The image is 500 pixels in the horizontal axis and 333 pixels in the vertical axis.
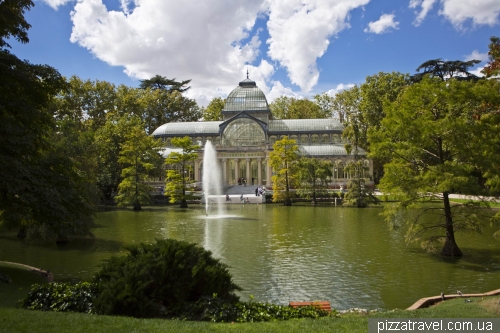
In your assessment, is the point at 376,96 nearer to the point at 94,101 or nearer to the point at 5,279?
the point at 94,101

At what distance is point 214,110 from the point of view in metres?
84.2

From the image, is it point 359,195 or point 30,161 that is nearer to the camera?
point 30,161

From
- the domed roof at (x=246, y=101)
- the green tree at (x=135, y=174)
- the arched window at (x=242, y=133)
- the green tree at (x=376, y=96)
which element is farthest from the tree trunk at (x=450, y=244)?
the domed roof at (x=246, y=101)

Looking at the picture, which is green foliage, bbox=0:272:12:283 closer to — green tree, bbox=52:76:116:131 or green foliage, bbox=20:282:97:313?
green foliage, bbox=20:282:97:313

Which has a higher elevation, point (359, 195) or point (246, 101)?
point (246, 101)

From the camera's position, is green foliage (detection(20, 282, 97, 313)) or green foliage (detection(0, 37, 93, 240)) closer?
green foliage (detection(20, 282, 97, 313))

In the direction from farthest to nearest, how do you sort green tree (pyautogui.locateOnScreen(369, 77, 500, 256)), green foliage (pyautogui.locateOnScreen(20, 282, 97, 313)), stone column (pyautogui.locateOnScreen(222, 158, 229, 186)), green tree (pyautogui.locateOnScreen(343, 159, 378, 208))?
1. stone column (pyautogui.locateOnScreen(222, 158, 229, 186))
2. green tree (pyautogui.locateOnScreen(343, 159, 378, 208))
3. green tree (pyautogui.locateOnScreen(369, 77, 500, 256))
4. green foliage (pyautogui.locateOnScreen(20, 282, 97, 313))

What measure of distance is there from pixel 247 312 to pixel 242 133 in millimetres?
55363

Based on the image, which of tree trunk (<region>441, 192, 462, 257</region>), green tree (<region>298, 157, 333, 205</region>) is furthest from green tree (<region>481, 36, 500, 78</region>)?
green tree (<region>298, 157, 333, 205</region>)

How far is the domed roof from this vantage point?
6662cm

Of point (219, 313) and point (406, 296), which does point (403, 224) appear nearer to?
point (406, 296)

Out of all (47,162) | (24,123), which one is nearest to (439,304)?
(47,162)

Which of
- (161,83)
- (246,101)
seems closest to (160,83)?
(161,83)

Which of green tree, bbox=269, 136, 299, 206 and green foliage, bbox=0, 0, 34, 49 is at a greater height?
green foliage, bbox=0, 0, 34, 49
